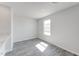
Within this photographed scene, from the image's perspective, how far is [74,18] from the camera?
2.66 metres

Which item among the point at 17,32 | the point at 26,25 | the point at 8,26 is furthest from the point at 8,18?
the point at 26,25

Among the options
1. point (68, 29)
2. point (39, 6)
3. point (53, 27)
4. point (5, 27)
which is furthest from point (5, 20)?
point (68, 29)

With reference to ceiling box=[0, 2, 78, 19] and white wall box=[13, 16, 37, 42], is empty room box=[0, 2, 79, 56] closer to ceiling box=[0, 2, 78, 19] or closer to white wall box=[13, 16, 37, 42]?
ceiling box=[0, 2, 78, 19]

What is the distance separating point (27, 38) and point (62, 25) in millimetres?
3561

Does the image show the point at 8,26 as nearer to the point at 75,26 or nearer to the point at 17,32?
the point at 17,32

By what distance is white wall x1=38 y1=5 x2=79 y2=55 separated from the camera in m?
2.60

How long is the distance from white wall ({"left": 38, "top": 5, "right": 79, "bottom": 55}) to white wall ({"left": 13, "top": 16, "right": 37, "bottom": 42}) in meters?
2.81

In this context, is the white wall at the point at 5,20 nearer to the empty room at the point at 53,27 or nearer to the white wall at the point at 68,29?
the empty room at the point at 53,27

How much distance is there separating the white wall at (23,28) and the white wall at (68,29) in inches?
111

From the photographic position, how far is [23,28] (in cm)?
525

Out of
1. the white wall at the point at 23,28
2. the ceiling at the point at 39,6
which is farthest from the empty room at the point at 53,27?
the white wall at the point at 23,28

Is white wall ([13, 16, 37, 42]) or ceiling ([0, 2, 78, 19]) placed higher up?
ceiling ([0, 2, 78, 19])

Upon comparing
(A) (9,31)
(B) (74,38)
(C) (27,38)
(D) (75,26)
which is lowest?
(C) (27,38)

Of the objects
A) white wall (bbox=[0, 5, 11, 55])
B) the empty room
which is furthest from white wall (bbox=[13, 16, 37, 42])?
white wall (bbox=[0, 5, 11, 55])
